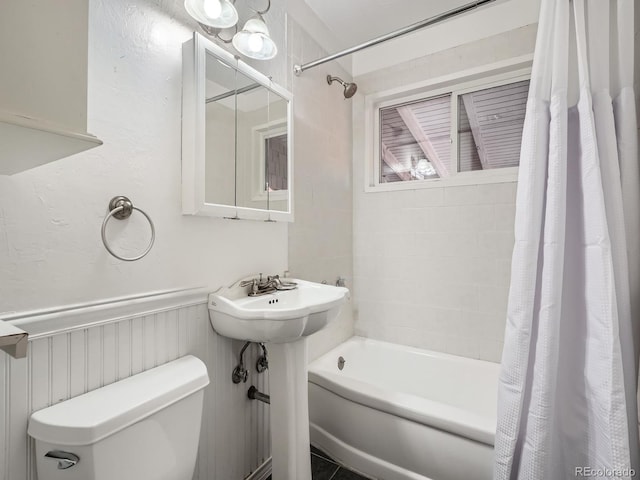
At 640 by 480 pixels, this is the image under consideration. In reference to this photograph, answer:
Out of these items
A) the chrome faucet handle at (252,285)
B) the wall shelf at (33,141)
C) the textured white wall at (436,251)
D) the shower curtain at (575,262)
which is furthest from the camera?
the textured white wall at (436,251)

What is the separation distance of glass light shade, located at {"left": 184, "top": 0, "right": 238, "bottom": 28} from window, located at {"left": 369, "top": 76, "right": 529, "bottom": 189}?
1.45 m

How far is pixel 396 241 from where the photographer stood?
87.8 inches

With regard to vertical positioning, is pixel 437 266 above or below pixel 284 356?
above

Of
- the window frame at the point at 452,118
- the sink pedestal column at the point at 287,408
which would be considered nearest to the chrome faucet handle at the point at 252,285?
the sink pedestal column at the point at 287,408

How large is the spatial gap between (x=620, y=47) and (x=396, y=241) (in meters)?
1.49

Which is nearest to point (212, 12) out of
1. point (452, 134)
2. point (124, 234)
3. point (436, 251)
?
point (124, 234)

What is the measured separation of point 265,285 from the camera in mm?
1407

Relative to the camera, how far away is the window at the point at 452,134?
77.2 inches

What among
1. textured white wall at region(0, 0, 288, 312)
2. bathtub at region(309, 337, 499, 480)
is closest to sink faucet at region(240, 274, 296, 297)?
textured white wall at region(0, 0, 288, 312)

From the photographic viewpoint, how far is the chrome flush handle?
710 millimetres

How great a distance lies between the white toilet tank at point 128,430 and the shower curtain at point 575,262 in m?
1.01

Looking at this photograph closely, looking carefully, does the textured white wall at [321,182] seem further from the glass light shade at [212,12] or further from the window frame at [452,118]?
the glass light shade at [212,12]

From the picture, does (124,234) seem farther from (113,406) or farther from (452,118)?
(452,118)

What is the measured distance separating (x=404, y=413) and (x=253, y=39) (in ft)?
5.88
